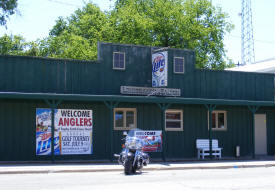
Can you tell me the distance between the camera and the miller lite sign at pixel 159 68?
66.6 feet

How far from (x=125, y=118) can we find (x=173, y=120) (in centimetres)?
274

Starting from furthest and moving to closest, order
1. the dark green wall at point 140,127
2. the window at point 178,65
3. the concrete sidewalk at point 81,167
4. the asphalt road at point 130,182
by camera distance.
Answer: the window at point 178,65
the dark green wall at point 140,127
the concrete sidewalk at point 81,167
the asphalt road at point 130,182

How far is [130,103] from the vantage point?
20.9 metres

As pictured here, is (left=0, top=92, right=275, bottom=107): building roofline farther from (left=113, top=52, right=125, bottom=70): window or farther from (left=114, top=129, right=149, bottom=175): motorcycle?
(left=114, top=129, right=149, bottom=175): motorcycle

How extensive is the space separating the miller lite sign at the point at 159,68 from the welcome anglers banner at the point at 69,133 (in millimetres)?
3750

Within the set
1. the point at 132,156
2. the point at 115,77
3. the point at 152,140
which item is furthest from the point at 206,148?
the point at 132,156

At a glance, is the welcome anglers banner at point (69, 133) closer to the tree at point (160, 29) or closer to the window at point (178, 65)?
the window at point (178, 65)

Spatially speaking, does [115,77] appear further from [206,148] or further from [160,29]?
[160,29]

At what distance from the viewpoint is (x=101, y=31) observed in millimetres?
41656

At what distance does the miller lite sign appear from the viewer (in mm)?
20314

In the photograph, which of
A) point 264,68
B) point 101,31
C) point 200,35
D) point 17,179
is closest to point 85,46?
point 101,31

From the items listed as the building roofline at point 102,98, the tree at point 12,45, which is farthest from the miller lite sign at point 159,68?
the tree at point 12,45

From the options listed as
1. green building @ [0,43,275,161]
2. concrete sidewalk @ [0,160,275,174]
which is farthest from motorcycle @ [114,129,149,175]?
green building @ [0,43,275,161]

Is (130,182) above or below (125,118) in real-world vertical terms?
below
